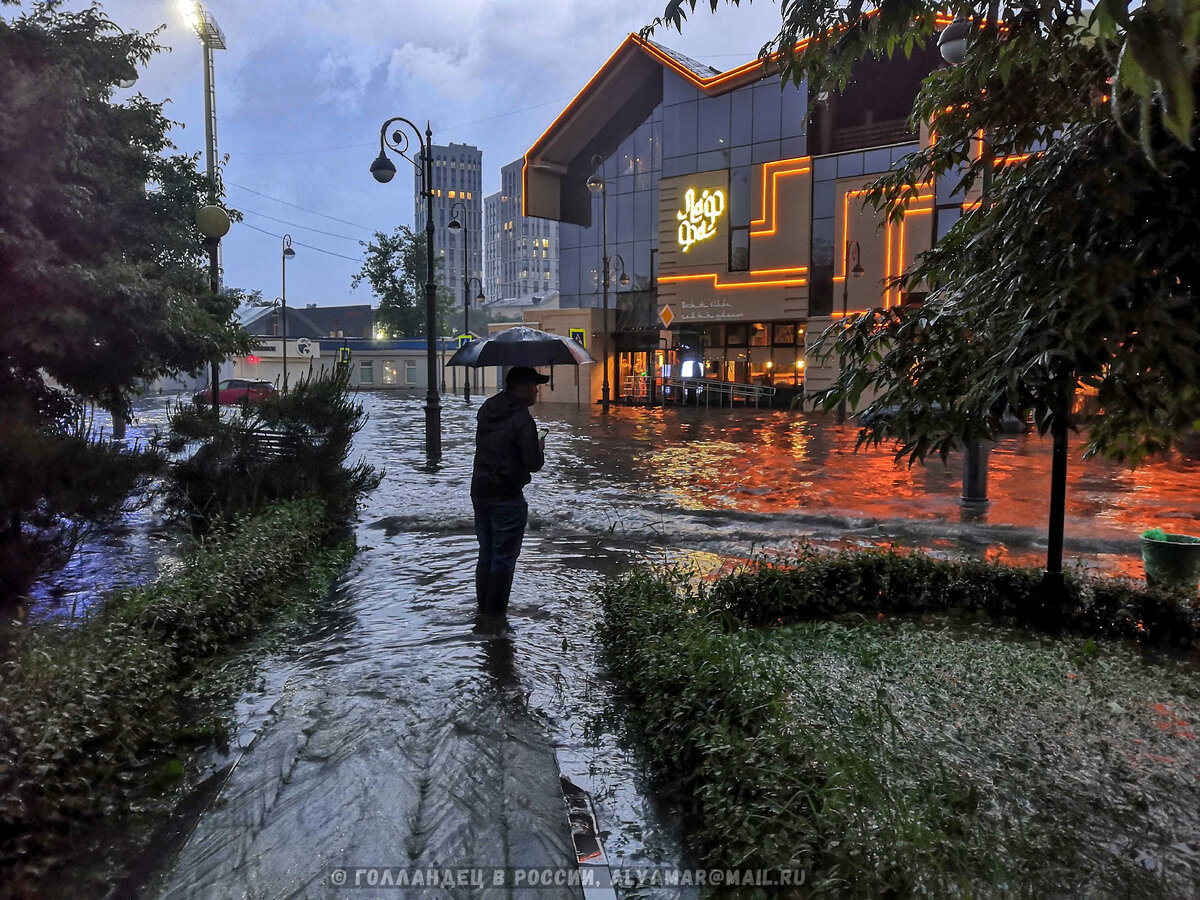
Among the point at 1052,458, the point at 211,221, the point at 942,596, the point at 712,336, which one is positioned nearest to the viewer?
the point at 942,596

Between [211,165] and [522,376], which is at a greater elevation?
[211,165]

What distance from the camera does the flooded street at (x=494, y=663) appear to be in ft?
10.9

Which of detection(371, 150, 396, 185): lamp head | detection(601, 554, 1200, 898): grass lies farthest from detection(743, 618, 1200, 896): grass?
detection(371, 150, 396, 185): lamp head

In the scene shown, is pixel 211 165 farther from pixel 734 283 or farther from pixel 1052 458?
pixel 734 283

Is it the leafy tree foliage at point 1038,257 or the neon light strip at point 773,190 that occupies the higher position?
the neon light strip at point 773,190

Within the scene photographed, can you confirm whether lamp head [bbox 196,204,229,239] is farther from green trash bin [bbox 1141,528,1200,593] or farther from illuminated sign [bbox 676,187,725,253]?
illuminated sign [bbox 676,187,725,253]

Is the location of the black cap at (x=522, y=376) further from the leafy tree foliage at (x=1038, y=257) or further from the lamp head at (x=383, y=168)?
the lamp head at (x=383, y=168)

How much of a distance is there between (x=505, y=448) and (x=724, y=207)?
1216 inches

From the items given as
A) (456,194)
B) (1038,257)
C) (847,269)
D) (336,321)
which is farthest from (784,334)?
(456,194)

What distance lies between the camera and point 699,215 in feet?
116

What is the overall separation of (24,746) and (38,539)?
3.51m

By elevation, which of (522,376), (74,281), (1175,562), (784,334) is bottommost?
(1175,562)

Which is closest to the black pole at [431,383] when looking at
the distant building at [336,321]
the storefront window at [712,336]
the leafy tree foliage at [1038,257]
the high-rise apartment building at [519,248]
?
the leafy tree foliage at [1038,257]

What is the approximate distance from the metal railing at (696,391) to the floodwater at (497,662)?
20522 mm
